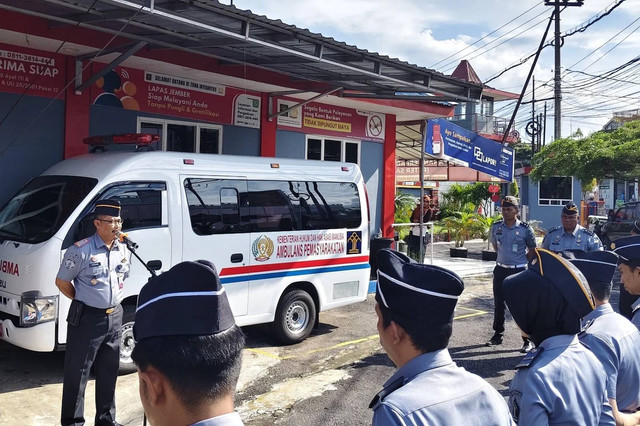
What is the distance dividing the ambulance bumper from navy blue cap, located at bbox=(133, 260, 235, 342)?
4913mm

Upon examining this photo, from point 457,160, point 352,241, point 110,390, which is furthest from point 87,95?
point 457,160

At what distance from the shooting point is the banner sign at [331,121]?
39.7ft

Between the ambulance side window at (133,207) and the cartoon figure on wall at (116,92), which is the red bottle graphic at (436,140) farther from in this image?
the ambulance side window at (133,207)

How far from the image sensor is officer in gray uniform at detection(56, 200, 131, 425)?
16.1ft

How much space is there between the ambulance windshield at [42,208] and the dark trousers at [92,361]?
1544mm

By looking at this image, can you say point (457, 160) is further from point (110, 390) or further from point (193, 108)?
point (110, 390)

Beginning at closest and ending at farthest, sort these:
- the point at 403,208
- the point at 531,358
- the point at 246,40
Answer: the point at 531,358, the point at 246,40, the point at 403,208

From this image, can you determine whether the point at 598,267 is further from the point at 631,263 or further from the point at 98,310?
the point at 98,310

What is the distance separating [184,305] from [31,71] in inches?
320

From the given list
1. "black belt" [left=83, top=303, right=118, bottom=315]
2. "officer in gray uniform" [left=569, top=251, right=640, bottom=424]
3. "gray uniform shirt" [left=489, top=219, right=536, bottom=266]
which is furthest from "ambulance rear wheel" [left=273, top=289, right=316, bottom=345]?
"officer in gray uniform" [left=569, top=251, right=640, bottom=424]

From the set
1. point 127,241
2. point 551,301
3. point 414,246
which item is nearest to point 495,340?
point 127,241

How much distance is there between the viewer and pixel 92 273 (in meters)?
5.04

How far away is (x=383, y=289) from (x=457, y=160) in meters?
11.5

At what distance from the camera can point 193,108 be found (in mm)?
10500
